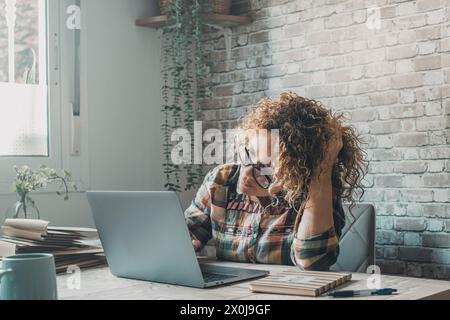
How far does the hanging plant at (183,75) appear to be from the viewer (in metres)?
3.49

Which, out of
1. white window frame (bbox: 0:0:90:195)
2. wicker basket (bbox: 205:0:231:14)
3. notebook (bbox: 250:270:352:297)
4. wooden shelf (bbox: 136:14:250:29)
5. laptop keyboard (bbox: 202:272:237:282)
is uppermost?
wicker basket (bbox: 205:0:231:14)

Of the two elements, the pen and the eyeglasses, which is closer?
the pen

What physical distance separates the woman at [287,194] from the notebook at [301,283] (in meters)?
0.35

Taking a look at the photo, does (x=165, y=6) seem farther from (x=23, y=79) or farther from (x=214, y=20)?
(x=23, y=79)

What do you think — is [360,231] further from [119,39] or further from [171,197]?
[119,39]

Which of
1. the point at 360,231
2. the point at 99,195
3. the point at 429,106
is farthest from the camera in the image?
the point at 429,106

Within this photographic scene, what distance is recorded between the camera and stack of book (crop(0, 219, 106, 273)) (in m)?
1.91

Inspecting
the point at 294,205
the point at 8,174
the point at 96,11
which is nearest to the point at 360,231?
the point at 294,205

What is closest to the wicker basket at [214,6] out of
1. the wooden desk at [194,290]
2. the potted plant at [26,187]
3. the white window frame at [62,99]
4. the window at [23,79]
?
the white window frame at [62,99]

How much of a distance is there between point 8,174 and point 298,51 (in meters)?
1.51

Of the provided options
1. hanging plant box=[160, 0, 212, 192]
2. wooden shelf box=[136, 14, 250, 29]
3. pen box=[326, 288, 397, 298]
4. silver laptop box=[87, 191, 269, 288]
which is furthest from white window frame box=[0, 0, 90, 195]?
pen box=[326, 288, 397, 298]

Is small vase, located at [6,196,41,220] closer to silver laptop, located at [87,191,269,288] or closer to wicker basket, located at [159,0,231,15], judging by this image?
silver laptop, located at [87,191,269,288]

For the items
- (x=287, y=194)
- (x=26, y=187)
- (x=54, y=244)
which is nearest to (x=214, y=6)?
(x=26, y=187)

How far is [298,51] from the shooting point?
3.38 metres
